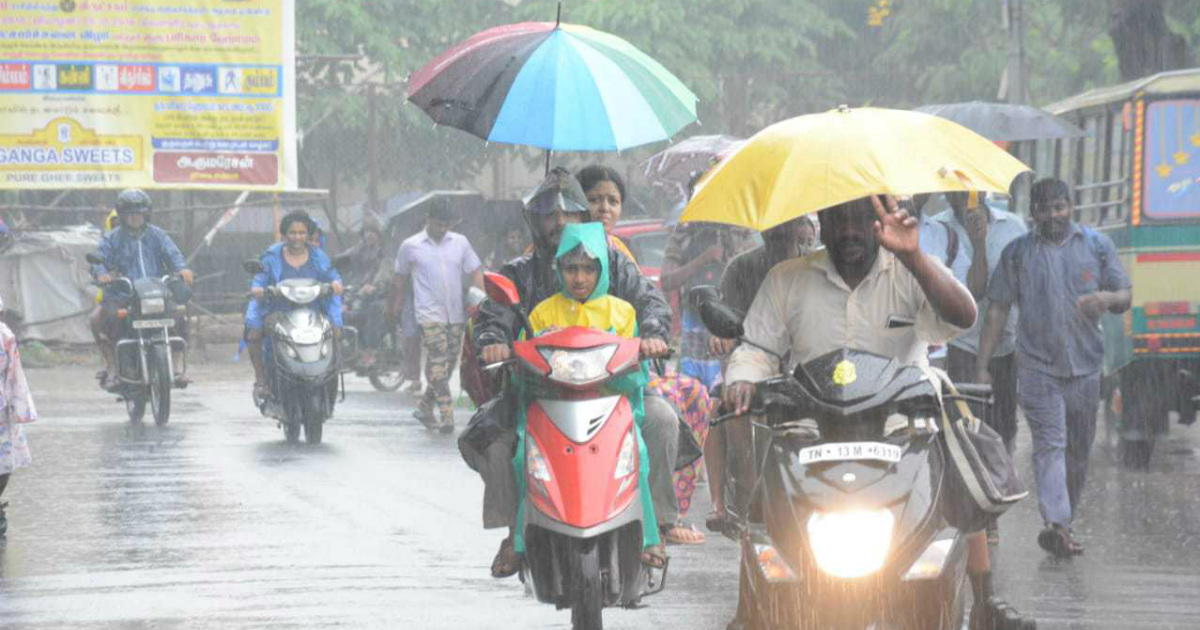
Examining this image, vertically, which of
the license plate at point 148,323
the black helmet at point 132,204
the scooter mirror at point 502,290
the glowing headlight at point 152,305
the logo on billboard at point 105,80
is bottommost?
the license plate at point 148,323

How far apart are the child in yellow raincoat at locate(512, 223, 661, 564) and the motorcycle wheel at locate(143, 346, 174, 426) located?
957 centimetres

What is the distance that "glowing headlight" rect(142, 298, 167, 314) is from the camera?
634 inches

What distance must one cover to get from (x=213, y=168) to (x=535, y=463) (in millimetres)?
19237

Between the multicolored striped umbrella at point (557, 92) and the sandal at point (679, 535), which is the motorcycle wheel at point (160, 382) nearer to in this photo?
the multicolored striped umbrella at point (557, 92)

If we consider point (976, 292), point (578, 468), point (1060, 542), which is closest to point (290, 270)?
point (976, 292)

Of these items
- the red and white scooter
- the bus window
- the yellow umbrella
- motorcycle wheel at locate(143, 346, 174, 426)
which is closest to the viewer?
the yellow umbrella

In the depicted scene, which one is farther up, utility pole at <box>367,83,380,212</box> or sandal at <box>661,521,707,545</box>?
utility pole at <box>367,83,380,212</box>

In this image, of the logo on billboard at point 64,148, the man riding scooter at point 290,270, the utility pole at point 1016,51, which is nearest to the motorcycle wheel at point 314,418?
the man riding scooter at point 290,270

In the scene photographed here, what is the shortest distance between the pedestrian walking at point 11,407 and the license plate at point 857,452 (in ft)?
20.9

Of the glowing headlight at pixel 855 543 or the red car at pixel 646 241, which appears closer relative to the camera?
the glowing headlight at pixel 855 543

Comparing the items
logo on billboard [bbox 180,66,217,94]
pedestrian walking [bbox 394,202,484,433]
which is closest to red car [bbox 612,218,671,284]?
logo on billboard [bbox 180,66,217,94]

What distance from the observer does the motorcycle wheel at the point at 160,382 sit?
16.1 meters

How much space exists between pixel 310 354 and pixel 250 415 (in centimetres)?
263

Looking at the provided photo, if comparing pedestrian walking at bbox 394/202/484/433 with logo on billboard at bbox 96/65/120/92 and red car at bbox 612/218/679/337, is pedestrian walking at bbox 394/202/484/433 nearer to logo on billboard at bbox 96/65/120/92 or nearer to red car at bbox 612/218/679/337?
red car at bbox 612/218/679/337
